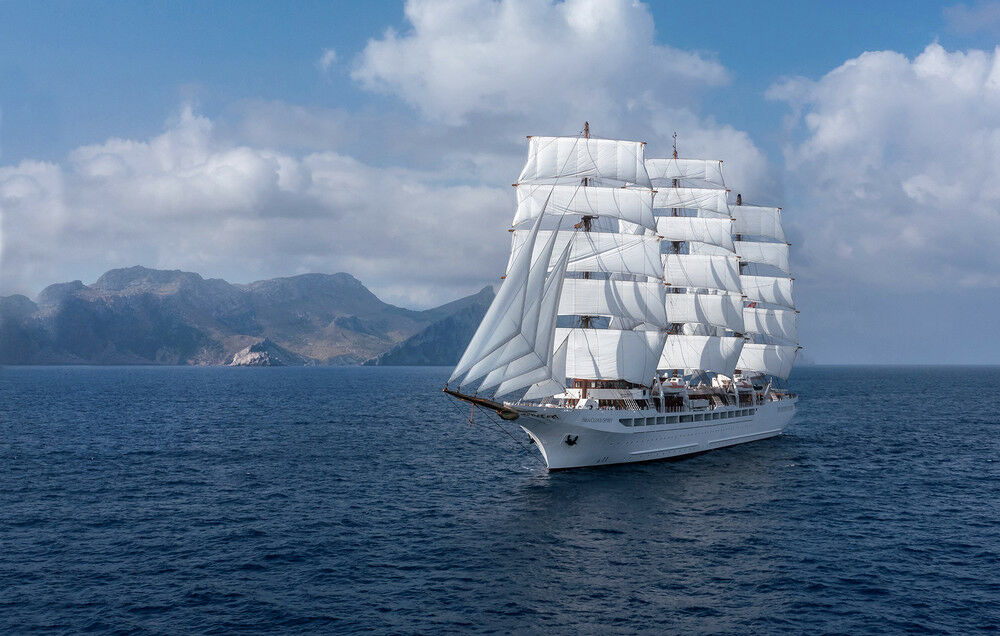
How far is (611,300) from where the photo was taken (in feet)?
230

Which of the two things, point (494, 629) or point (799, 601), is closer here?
point (494, 629)

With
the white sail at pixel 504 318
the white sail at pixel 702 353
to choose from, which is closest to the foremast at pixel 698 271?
the white sail at pixel 702 353

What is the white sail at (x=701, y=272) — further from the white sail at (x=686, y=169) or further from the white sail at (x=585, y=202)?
the white sail at (x=585, y=202)

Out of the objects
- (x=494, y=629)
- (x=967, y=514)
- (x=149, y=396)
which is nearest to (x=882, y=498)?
(x=967, y=514)

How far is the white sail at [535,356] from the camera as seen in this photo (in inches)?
2008

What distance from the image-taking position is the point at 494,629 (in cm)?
2717

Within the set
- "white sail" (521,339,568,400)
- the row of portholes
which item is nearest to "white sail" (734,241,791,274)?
the row of portholes

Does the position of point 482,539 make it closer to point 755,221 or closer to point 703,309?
point 703,309

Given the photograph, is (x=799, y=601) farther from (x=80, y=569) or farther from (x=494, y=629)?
(x=80, y=569)

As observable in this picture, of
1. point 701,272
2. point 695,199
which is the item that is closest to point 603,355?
point 701,272

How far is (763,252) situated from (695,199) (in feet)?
56.0

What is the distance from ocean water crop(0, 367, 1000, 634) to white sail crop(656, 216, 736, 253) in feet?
93.2

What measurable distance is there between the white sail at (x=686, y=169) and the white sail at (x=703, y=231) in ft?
22.3

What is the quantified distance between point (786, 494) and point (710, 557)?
18.9 meters
